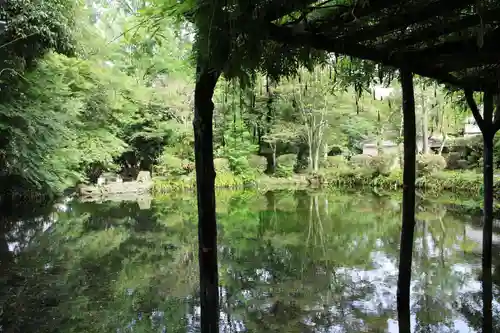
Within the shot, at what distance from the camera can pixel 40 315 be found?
4168 mm

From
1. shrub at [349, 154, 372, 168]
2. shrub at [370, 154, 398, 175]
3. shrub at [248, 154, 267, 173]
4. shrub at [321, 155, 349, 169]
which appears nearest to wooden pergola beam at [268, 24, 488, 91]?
shrub at [370, 154, 398, 175]

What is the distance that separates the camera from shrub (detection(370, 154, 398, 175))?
51.4 ft

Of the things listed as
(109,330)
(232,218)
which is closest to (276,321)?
(109,330)

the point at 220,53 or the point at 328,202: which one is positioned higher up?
the point at 220,53

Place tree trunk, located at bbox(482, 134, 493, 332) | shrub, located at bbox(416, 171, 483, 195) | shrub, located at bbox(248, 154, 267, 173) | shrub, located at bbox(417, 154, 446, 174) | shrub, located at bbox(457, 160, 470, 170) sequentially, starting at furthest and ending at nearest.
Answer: shrub, located at bbox(248, 154, 267, 173), shrub, located at bbox(457, 160, 470, 170), shrub, located at bbox(417, 154, 446, 174), shrub, located at bbox(416, 171, 483, 195), tree trunk, located at bbox(482, 134, 493, 332)

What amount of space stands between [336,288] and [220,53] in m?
3.88

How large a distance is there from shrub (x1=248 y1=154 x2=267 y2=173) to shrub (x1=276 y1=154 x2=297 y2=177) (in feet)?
2.31

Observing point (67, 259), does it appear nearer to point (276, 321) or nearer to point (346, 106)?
point (276, 321)

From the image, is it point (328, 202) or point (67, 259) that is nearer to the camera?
point (67, 259)

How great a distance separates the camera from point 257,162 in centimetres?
1953

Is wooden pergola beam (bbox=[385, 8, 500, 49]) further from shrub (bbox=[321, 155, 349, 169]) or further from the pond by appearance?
shrub (bbox=[321, 155, 349, 169])

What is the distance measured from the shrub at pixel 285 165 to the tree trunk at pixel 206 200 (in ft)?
57.8

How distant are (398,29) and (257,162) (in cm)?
1727

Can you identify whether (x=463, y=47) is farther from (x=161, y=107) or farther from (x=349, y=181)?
(x=161, y=107)
